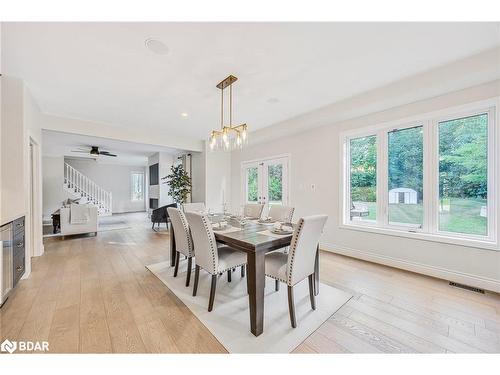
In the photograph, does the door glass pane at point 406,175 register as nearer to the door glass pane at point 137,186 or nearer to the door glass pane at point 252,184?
the door glass pane at point 252,184

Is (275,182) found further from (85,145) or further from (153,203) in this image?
(85,145)

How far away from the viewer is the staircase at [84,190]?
8.02 m

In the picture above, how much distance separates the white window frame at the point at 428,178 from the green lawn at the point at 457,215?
0.21 ft

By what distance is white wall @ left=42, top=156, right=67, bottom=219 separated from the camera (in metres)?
7.81

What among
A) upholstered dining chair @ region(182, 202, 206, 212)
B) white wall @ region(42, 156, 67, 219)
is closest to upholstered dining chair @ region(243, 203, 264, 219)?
upholstered dining chair @ region(182, 202, 206, 212)

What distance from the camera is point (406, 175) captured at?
3180 millimetres

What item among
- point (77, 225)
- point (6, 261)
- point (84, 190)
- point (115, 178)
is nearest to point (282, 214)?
point (6, 261)

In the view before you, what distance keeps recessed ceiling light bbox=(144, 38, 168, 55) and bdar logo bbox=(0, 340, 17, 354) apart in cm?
272

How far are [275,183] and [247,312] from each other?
3.52 metres

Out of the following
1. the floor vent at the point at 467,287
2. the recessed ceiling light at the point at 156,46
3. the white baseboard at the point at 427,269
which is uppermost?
the recessed ceiling light at the point at 156,46

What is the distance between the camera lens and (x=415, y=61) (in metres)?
2.31

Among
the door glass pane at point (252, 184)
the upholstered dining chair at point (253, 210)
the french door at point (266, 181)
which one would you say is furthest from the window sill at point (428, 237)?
the door glass pane at point (252, 184)

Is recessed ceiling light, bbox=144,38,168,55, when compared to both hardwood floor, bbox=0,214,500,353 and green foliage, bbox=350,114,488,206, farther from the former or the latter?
green foliage, bbox=350,114,488,206
